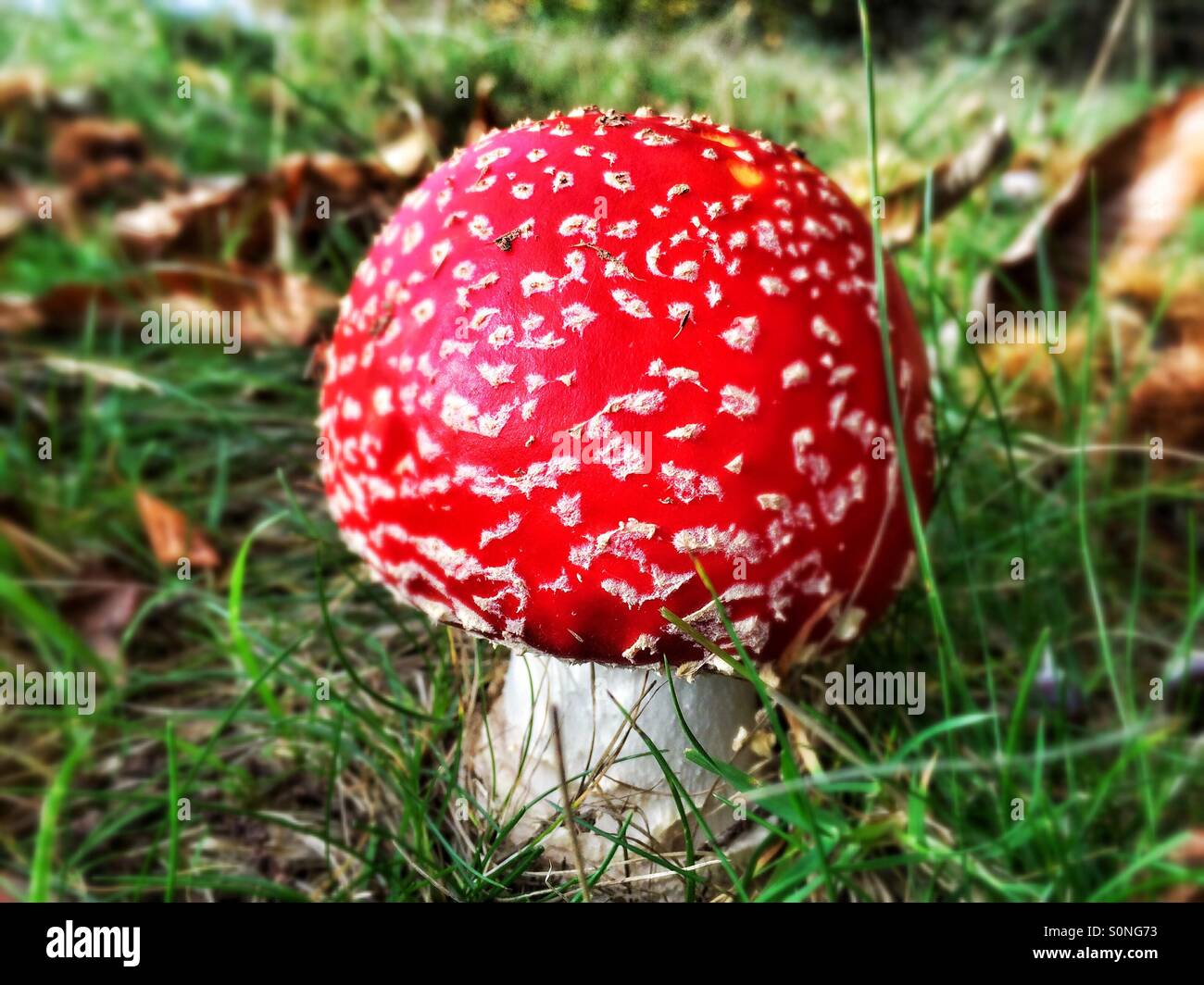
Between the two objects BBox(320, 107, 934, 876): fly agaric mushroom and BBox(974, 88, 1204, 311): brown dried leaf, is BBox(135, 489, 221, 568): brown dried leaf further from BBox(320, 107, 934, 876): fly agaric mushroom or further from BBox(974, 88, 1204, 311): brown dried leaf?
BBox(974, 88, 1204, 311): brown dried leaf

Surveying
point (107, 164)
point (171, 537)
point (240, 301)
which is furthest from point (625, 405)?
point (107, 164)

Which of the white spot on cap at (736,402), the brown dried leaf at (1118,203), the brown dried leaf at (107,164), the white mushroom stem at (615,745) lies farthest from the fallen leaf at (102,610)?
the brown dried leaf at (1118,203)

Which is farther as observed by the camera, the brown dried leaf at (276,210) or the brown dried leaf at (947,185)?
the brown dried leaf at (276,210)

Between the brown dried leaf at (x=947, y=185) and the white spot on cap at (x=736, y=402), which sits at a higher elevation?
the brown dried leaf at (x=947, y=185)

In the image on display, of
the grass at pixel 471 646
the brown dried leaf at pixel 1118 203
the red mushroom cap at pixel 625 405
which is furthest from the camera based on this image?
the brown dried leaf at pixel 1118 203

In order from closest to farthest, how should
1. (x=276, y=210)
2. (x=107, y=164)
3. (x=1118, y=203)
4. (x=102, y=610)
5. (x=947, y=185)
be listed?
(x=102, y=610)
(x=947, y=185)
(x=1118, y=203)
(x=276, y=210)
(x=107, y=164)

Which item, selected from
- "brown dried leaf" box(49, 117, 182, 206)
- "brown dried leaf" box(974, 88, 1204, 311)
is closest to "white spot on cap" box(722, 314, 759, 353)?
"brown dried leaf" box(974, 88, 1204, 311)

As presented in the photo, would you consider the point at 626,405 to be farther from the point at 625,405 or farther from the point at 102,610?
the point at 102,610

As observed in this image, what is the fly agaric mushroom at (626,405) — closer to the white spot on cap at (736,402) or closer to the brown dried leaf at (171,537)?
the white spot on cap at (736,402)
